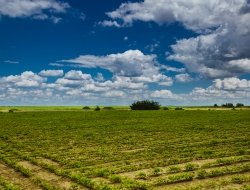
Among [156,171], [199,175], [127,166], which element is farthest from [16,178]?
[199,175]

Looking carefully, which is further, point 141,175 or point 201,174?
point 141,175

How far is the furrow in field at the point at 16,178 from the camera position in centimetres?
1372

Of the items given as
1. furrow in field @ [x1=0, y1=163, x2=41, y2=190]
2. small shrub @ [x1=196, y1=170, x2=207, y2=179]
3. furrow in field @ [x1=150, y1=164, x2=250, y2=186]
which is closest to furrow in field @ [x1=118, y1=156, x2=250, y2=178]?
furrow in field @ [x1=150, y1=164, x2=250, y2=186]

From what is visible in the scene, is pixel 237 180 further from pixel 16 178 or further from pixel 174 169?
pixel 16 178

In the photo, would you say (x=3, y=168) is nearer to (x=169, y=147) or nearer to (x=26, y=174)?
(x=26, y=174)

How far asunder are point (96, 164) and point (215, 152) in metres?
7.71

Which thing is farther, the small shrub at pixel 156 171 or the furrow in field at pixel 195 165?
the furrow in field at pixel 195 165

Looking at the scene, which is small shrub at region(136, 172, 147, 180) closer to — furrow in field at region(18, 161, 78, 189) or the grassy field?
the grassy field

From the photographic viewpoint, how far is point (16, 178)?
15.2 metres

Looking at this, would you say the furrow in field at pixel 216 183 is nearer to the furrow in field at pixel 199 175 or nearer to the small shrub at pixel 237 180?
the small shrub at pixel 237 180

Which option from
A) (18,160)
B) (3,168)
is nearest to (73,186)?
(3,168)

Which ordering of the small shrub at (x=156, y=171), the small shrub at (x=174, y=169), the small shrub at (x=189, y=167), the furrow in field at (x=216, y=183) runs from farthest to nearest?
the small shrub at (x=189, y=167) → the small shrub at (x=174, y=169) → the small shrub at (x=156, y=171) → the furrow in field at (x=216, y=183)

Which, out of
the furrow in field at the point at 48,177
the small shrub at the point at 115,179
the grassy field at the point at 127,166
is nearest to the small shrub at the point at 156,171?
the grassy field at the point at 127,166

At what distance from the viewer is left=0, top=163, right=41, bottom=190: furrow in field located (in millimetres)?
13723
